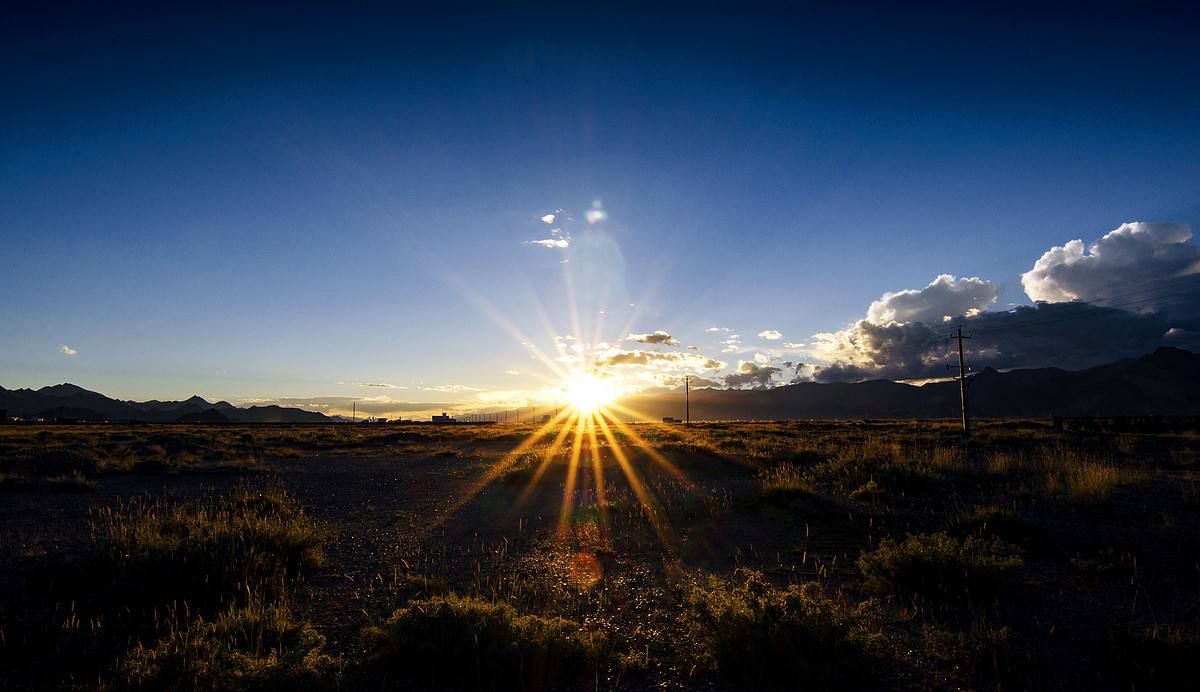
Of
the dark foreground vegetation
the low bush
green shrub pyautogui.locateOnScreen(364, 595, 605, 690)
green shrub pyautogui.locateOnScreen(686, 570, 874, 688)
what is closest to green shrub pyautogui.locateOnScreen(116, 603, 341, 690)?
the dark foreground vegetation

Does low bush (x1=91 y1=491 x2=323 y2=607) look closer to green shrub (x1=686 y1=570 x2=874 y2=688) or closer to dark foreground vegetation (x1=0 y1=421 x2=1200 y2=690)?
dark foreground vegetation (x1=0 y1=421 x2=1200 y2=690)

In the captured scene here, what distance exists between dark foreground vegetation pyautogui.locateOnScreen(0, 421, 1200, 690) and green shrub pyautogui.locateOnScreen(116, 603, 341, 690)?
0.07 feet

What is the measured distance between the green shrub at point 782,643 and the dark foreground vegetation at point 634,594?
0.07ft

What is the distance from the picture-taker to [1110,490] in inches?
476

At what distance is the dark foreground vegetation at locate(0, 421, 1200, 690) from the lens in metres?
4.80

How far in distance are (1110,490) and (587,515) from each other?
35.4 feet

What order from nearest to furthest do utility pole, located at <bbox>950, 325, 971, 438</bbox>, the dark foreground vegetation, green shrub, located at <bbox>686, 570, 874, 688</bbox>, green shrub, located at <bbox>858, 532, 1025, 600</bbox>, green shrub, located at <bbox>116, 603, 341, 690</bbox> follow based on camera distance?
green shrub, located at <bbox>116, 603, 341, 690</bbox>, green shrub, located at <bbox>686, 570, 874, 688</bbox>, the dark foreground vegetation, green shrub, located at <bbox>858, 532, 1025, 600</bbox>, utility pole, located at <bbox>950, 325, 971, 438</bbox>

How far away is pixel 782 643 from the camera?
4.96 meters

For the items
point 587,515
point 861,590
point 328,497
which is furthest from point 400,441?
point 861,590

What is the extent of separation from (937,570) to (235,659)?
7099mm

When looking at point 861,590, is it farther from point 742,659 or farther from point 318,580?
point 318,580

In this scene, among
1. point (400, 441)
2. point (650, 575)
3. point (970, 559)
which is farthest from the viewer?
point (400, 441)

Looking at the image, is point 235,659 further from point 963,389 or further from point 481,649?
point 963,389

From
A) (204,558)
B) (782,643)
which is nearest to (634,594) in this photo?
(782,643)
